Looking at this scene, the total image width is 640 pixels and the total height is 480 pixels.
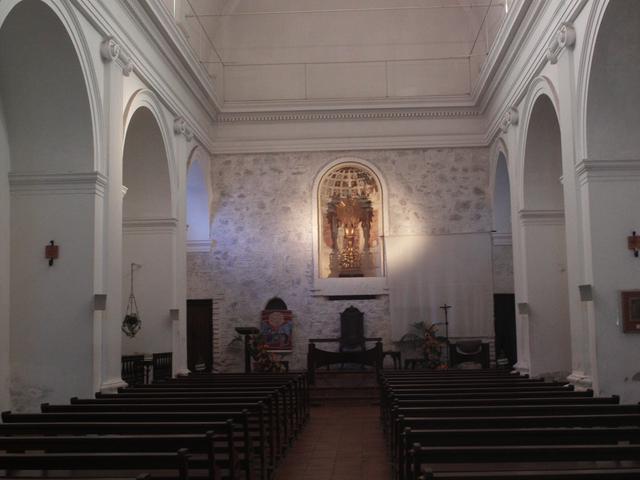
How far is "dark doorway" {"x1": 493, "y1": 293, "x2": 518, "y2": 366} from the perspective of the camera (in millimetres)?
16500

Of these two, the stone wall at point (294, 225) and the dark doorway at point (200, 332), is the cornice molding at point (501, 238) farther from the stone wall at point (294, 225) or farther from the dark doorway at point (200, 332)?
the dark doorway at point (200, 332)

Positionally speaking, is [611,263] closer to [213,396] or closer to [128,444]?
[213,396]

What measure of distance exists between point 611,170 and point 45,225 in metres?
6.57

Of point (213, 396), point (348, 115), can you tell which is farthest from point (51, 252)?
point (348, 115)

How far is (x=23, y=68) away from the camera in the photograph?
8.55m

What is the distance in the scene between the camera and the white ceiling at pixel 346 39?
17125 millimetres

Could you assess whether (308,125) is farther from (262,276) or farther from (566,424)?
(566,424)

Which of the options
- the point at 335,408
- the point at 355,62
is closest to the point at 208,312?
the point at 335,408

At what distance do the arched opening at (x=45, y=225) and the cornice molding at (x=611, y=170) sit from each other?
18.7 feet

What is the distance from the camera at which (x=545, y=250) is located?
1232 cm

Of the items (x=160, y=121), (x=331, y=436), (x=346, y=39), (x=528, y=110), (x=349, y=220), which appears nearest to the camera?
(x=331, y=436)

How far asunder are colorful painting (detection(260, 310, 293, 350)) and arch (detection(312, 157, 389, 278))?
1217mm

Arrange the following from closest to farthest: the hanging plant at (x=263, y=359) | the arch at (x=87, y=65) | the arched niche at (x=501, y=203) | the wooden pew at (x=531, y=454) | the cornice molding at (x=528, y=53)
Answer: the wooden pew at (x=531, y=454), the arch at (x=87, y=65), the cornice molding at (x=528, y=53), the hanging plant at (x=263, y=359), the arched niche at (x=501, y=203)

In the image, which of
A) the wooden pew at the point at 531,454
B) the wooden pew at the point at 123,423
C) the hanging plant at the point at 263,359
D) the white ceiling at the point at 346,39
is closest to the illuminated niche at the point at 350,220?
the white ceiling at the point at 346,39
